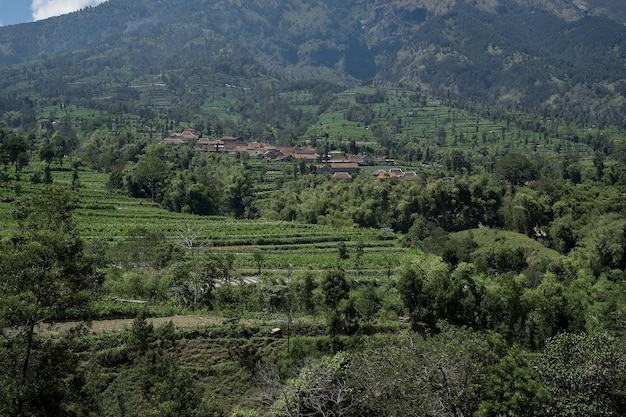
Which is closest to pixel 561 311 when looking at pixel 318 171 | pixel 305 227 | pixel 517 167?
pixel 305 227

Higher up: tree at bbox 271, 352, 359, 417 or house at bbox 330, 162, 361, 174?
tree at bbox 271, 352, 359, 417

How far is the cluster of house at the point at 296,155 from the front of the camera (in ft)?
341

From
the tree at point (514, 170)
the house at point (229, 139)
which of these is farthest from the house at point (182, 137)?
the tree at point (514, 170)

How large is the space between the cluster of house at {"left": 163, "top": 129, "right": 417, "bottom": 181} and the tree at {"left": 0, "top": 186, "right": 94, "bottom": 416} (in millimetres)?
81560

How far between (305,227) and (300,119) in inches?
4957

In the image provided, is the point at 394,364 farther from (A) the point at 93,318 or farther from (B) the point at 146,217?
(B) the point at 146,217

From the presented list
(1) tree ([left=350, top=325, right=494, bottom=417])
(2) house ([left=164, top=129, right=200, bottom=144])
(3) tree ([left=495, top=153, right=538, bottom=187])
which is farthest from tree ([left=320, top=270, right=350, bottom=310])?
(2) house ([left=164, top=129, right=200, bottom=144])

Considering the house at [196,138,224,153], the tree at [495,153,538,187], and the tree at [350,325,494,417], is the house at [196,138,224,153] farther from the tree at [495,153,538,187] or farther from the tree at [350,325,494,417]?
the tree at [350,325,494,417]

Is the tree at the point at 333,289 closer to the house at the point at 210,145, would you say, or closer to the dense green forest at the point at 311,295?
the dense green forest at the point at 311,295

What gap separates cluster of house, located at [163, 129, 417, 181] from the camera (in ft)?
341

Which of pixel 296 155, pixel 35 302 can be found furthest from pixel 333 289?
pixel 296 155

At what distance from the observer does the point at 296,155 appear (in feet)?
406

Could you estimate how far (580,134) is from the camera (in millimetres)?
150125

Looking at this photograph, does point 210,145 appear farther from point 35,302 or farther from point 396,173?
point 35,302
